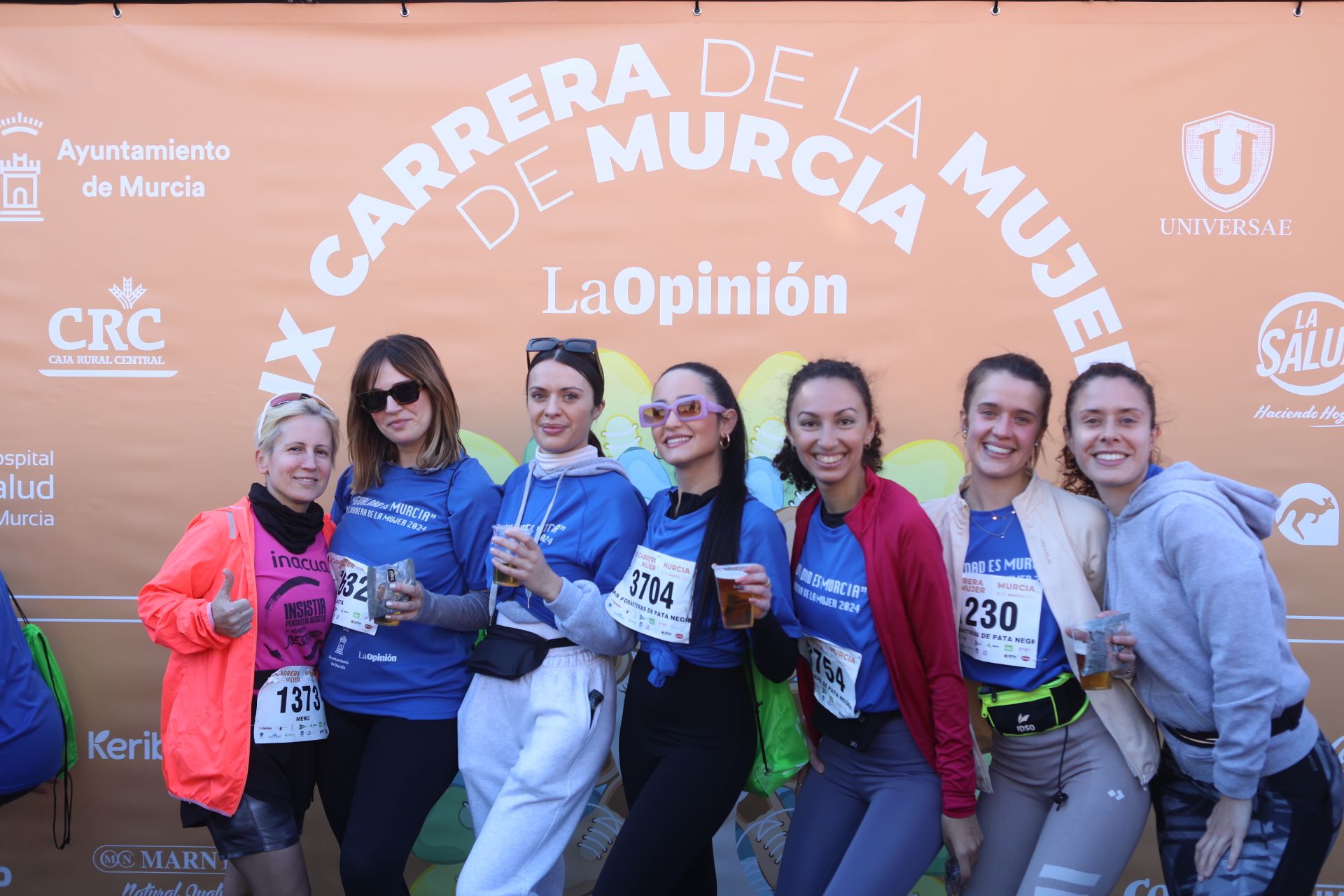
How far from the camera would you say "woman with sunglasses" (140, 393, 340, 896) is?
258 centimetres

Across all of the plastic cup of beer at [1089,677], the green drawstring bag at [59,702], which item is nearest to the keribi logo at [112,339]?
the green drawstring bag at [59,702]

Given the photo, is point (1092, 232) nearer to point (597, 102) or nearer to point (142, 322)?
point (597, 102)

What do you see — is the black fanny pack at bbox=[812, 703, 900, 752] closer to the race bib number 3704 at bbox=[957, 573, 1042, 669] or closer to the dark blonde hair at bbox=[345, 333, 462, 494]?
the race bib number 3704 at bbox=[957, 573, 1042, 669]

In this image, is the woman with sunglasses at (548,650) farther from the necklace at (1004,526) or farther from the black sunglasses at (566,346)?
the necklace at (1004,526)

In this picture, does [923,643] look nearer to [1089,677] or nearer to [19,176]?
[1089,677]

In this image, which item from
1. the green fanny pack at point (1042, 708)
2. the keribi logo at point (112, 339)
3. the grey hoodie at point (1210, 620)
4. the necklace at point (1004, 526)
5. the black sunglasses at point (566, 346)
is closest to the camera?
the grey hoodie at point (1210, 620)

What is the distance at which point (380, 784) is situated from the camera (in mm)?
2600

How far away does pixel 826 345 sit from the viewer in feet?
11.6

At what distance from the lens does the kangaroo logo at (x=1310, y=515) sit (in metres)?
3.44

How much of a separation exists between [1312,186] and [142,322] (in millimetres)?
4585

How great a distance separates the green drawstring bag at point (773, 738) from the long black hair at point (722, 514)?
0.96 feet

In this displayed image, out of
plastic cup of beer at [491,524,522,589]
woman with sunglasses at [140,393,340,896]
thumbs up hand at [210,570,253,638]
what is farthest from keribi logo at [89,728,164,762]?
plastic cup of beer at [491,524,522,589]

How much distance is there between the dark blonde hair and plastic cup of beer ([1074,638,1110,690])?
1883mm

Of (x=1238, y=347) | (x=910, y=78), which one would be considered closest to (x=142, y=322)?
(x=910, y=78)
